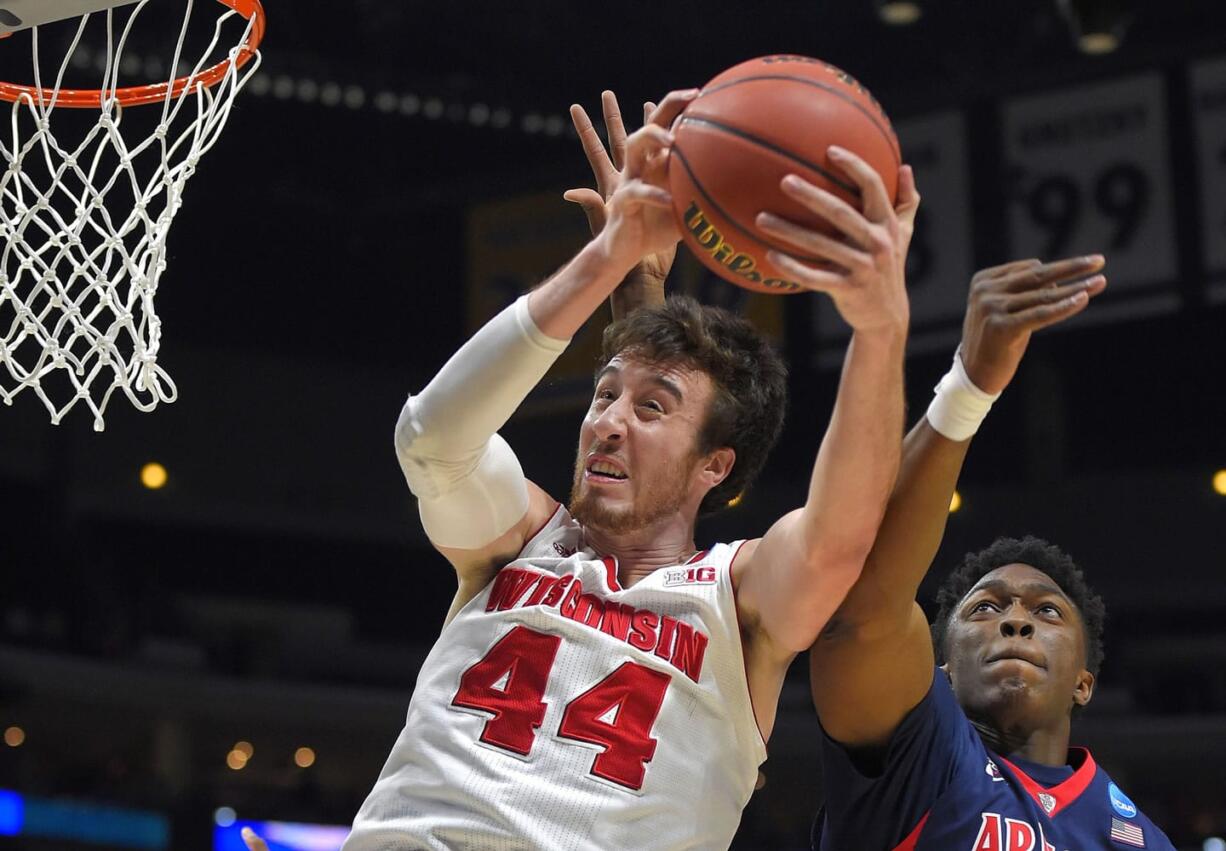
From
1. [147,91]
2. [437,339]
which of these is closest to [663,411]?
[147,91]

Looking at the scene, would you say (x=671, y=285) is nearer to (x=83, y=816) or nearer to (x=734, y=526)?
(x=734, y=526)

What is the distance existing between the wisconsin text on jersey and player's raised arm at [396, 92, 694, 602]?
0.20 meters

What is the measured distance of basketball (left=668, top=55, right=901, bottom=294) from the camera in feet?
7.66

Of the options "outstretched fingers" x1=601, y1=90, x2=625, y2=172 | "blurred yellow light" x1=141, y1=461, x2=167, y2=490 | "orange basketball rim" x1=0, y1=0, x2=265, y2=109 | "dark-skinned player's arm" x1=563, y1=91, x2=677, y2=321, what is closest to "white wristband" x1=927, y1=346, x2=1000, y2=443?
Answer: "dark-skinned player's arm" x1=563, y1=91, x2=677, y2=321

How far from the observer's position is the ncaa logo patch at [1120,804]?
3256 millimetres

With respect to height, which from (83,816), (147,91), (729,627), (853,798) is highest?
(147,91)

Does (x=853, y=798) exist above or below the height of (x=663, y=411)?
below

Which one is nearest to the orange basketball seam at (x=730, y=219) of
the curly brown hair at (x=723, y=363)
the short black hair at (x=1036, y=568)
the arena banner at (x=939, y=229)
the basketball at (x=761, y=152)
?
the basketball at (x=761, y=152)

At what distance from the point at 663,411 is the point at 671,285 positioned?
7.02m

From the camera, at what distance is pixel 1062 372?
12.2m

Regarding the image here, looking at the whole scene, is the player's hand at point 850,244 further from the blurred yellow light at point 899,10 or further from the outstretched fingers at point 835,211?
the blurred yellow light at point 899,10

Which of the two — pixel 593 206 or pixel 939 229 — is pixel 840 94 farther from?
pixel 939 229

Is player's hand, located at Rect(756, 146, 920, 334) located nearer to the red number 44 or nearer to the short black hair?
the red number 44

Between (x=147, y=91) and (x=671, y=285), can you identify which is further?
(x=671, y=285)
